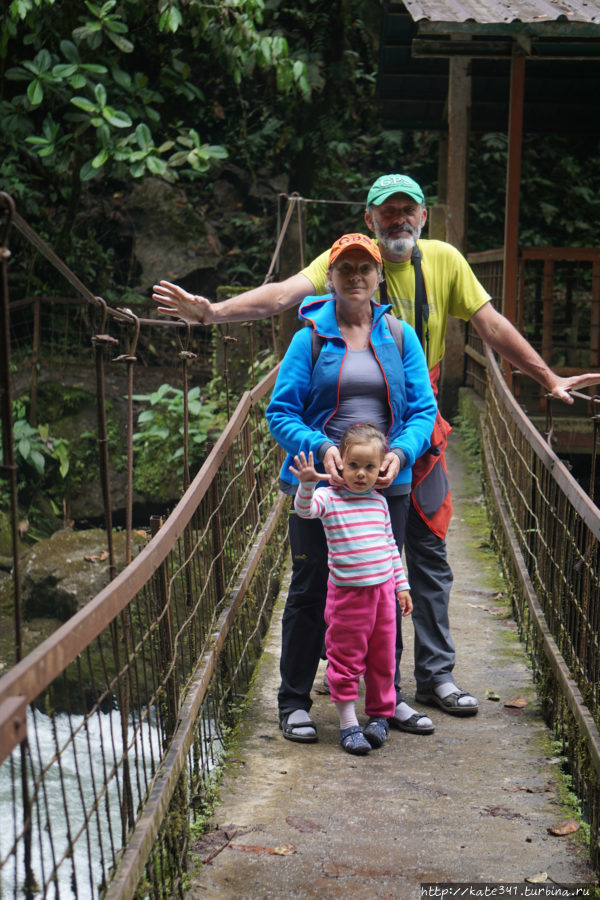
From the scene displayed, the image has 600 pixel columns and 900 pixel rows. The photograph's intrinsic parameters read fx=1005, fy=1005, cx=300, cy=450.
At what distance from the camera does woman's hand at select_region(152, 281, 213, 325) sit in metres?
3.12

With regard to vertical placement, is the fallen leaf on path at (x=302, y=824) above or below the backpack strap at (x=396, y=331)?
below

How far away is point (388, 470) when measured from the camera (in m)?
3.07

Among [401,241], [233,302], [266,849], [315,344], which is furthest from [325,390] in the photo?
[266,849]

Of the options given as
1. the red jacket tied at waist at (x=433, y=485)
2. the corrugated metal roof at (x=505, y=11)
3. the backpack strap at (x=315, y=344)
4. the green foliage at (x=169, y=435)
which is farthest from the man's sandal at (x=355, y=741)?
the green foliage at (x=169, y=435)

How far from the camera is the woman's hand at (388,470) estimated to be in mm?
3055

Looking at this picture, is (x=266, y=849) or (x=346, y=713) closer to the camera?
(x=266, y=849)

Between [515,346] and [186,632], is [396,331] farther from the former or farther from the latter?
[186,632]

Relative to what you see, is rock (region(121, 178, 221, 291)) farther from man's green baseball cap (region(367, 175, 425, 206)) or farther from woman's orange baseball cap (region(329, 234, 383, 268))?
woman's orange baseball cap (region(329, 234, 383, 268))

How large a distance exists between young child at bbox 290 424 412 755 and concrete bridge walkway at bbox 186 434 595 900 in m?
0.23

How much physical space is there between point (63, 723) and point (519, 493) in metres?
3.62

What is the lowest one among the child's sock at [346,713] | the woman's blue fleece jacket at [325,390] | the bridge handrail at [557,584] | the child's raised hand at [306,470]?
the child's sock at [346,713]

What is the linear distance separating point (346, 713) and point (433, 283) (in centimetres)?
146

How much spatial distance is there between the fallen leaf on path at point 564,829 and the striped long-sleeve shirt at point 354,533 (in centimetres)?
86

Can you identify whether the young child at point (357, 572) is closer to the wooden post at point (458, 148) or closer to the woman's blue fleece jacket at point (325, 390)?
the woman's blue fleece jacket at point (325, 390)
